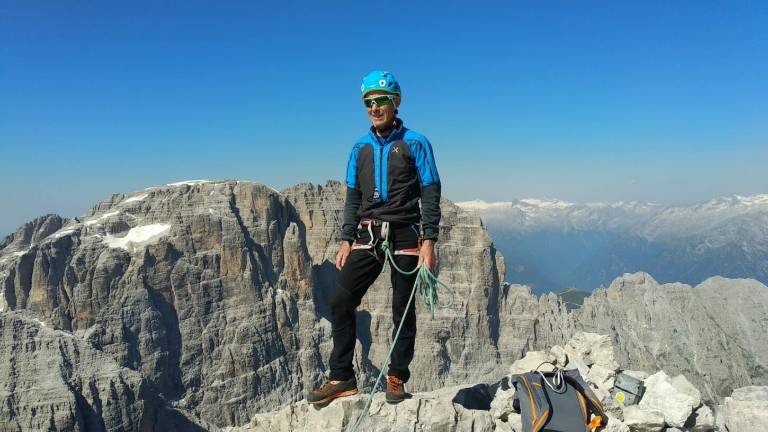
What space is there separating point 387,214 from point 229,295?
84024mm

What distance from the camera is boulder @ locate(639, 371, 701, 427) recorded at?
33.4 ft

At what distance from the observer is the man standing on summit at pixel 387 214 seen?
7.71m

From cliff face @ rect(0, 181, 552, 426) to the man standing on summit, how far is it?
75872mm

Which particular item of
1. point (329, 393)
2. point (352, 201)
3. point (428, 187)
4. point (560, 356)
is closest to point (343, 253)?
point (352, 201)

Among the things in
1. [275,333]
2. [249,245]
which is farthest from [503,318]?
[249,245]

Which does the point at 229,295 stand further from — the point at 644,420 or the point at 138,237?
the point at 644,420

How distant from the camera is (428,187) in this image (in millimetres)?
7727

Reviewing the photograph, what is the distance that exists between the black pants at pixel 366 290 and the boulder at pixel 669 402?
6.63 metres

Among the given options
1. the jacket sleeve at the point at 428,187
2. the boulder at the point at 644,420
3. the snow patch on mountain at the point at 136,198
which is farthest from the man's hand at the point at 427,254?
the snow patch on mountain at the point at 136,198

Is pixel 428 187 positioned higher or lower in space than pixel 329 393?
higher

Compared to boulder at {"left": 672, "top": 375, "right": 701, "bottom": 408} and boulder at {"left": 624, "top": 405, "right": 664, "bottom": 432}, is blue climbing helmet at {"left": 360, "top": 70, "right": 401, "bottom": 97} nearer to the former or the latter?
boulder at {"left": 624, "top": 405, "right": 664, "bottom": 432}

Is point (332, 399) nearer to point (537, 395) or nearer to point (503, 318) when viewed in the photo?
point (537, 395)

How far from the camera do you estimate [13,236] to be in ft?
293

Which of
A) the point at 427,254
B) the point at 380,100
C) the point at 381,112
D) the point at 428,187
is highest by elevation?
the point at 380,100
